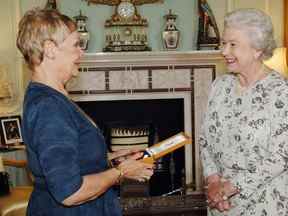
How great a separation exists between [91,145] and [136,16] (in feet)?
9.45

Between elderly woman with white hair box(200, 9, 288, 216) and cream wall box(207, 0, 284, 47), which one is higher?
cream wall box(207, 0, 284, 47)

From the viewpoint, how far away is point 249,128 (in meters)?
1.95

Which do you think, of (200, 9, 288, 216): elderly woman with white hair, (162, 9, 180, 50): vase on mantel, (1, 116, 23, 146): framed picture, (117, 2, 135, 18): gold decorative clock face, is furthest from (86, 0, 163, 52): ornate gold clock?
(200, 9, 288, 216): elderly woman with white hair

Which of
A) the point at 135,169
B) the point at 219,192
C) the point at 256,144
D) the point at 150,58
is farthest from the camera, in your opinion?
the point at 150,58

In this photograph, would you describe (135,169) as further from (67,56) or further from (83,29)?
(83,29)

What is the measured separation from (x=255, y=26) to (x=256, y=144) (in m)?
0.46

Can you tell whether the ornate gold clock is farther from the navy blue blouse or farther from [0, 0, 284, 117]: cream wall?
the navy blue blouse

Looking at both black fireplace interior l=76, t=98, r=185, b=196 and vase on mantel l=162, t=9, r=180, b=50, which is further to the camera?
black fireplace interior l=76, t=98, r=185, b=196

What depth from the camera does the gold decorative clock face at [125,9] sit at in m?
4.24

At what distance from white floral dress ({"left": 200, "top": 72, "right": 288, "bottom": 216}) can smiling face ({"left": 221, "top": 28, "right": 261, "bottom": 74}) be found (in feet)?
0.28

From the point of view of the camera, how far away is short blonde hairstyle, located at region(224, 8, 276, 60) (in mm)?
1980

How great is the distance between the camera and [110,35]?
14.1 feet

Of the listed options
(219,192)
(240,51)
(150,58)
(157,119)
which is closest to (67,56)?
(240,51)

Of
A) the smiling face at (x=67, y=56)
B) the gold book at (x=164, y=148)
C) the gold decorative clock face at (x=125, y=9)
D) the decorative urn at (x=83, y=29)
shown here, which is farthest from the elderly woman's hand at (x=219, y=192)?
the gold decorative clock face at (x=125, y=9)
